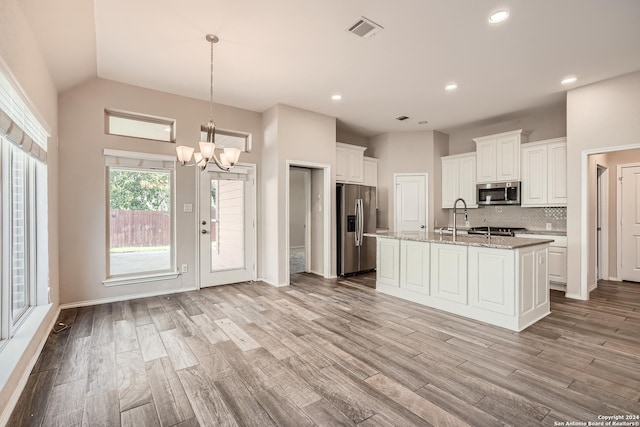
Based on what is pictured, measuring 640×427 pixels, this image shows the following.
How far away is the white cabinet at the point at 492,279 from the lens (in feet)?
10.5

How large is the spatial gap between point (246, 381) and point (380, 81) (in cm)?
391

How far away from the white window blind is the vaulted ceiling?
2.33 feet

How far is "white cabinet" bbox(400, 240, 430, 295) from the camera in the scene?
13.2 feet

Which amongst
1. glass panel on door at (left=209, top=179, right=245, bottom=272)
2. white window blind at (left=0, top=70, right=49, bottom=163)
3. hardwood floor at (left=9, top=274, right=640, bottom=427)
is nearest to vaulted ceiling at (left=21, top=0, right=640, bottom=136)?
white window blind at (left=0, top=70, right=49, bottom=163)

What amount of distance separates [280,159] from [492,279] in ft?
11.4

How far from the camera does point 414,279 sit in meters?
4.18

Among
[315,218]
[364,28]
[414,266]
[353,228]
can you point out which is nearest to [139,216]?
[315,218]

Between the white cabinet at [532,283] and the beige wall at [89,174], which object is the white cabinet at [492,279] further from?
the beige wall at [89,174]

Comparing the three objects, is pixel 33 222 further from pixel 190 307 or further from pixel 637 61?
pixel 637 61

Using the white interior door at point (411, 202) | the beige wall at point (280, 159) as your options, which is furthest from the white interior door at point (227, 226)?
the white interior door at point (411, 202)

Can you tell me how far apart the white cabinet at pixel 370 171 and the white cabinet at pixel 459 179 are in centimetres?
144

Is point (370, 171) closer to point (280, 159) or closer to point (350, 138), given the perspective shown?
point (350, 138)

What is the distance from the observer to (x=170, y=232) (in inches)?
182

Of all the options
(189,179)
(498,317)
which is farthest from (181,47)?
(498,317)
